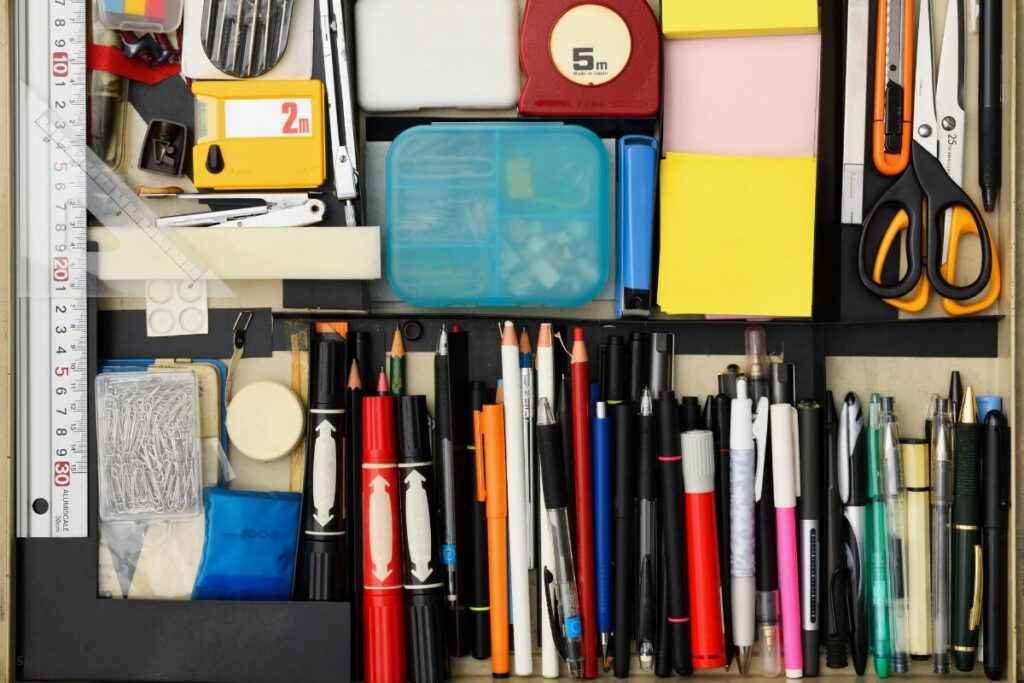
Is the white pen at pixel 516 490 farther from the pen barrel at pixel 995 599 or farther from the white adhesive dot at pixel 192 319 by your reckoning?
the pen barrel at pixel 995 599

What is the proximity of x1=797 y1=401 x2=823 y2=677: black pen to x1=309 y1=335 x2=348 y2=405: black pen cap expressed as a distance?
587mm

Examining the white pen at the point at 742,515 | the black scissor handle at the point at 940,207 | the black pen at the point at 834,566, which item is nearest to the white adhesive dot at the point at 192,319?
the white pen at the point at 742,515

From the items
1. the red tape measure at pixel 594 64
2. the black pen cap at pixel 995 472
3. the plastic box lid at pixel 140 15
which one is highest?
the plastic box lid at pixel 140 15

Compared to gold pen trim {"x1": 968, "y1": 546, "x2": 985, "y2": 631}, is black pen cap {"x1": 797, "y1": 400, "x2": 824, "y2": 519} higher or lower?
higher

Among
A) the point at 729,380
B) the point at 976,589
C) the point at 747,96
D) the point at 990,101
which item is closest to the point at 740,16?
the point at 747,96

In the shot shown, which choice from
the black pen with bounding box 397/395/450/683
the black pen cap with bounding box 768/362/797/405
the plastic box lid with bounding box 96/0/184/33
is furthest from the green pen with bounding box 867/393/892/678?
the plastic box lid with bounding box 96/0/184/33

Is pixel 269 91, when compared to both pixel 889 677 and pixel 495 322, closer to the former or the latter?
pixel 495 322

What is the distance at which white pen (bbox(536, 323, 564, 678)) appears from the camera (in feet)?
4.02

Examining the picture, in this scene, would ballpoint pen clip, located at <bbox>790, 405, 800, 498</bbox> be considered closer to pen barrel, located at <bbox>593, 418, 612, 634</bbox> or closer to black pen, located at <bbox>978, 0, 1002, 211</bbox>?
pen barrel, located at <bbox>593, 418, 612, 634</bbox>

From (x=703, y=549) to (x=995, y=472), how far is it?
14.7 inches

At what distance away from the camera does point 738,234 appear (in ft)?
4.14

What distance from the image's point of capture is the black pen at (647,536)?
123 centimetres

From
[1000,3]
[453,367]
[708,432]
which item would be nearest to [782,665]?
[708,432]

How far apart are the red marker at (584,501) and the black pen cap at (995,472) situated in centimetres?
49
